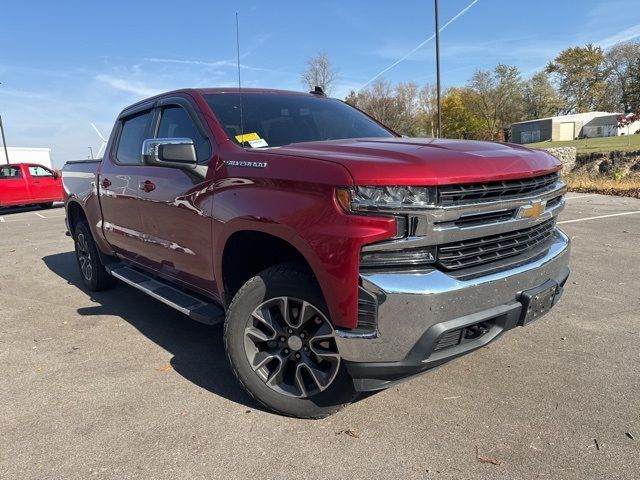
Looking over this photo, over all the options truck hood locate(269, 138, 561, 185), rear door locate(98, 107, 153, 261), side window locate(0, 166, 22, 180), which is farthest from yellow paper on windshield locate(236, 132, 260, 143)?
side window locate(0, 166, 22, 180)

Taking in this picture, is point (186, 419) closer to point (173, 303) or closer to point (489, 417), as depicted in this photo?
point (173, 303)

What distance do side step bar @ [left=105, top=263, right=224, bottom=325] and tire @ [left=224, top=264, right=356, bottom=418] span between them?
40 centimetres

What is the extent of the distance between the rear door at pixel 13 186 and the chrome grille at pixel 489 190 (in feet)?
60.9

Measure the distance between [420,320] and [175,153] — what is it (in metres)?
1.87

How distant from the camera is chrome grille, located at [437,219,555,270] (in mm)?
2492

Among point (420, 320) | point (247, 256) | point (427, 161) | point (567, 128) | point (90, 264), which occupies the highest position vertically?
point (567, 128)

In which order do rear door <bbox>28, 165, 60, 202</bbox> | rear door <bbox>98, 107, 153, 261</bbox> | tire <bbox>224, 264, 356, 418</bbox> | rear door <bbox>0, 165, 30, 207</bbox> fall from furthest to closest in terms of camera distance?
rear door <bbox>28, 165, 60, 202</bbox>, rear door <bbox>0, 165, 30, 207</bbox>, rear door <bbox>98, 107, 153, 261</bbox>, tire <bbox>224, 264, 356, 418</bbox>

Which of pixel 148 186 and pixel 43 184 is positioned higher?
pixel 148 186

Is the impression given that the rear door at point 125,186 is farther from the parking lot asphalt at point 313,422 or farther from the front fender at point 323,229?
the front fender at point 323,229

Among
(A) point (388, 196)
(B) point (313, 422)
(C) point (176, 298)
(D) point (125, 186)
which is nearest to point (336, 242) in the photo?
(A) point (388, 196)

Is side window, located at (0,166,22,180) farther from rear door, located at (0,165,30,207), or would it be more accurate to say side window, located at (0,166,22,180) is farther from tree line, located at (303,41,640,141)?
tree line, located at (303,41,640,141)

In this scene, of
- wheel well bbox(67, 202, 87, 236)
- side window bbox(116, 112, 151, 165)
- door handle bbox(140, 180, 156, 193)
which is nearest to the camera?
door handle bbox(140, 180, 156, 193)

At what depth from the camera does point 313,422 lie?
290cm

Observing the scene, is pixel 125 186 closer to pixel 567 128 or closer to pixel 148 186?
pixel 148 186
